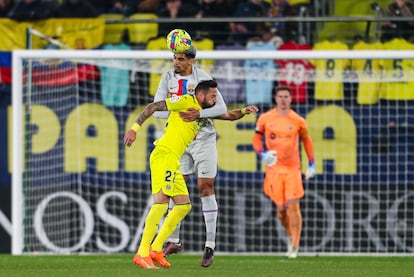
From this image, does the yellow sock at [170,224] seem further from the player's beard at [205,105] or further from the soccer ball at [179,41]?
the soccer ball at [179,41]

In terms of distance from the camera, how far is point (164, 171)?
11.8 meters

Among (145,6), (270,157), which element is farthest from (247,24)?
(270,157)

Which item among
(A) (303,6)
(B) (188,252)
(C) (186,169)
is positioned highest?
(A) (303,6)

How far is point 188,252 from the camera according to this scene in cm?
1819

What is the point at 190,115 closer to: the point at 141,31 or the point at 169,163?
the point at 169,163

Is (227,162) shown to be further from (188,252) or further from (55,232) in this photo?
(55,232)

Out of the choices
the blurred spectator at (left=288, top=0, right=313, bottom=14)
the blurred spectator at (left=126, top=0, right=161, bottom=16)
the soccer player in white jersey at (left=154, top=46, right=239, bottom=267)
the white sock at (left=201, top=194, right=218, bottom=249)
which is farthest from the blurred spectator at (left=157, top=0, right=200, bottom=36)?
the white sock at (left=201, top=194, right=218, bottom=249)

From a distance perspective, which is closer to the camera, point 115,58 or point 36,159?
point 115,58

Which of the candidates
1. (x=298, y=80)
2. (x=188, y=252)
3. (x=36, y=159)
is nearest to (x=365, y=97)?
(x=298, y=80)

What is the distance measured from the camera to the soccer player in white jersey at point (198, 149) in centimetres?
1252

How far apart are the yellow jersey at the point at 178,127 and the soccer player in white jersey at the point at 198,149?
230 mm

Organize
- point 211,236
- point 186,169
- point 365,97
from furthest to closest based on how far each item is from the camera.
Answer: point 365,97, point 186,169, point 211,236

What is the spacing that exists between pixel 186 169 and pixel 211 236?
1204mm

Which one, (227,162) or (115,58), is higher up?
(115,58)
